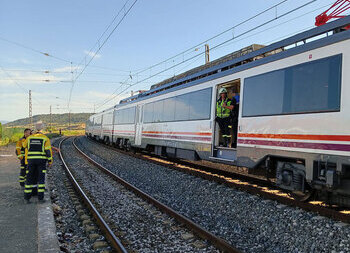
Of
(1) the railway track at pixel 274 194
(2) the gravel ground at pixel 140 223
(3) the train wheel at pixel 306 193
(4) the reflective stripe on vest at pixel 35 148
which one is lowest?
(2) the gravel ground at pixel 140 223

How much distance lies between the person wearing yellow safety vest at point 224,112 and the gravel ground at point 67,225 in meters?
4.81

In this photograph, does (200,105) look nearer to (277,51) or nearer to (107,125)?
(277,51)

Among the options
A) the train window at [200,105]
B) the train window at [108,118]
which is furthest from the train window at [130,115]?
the train window at [200,105]

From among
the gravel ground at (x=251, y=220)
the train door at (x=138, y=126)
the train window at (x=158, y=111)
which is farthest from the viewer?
the train door at (x=138, y=126)

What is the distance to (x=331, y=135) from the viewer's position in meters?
5.23

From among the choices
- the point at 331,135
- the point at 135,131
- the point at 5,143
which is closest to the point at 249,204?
the point at 331,135

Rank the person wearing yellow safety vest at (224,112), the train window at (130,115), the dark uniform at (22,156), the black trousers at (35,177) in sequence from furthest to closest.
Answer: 1. the train window at (130,115)
2. the person wearing yellow safety vest at (224,112)
3. the dark uniform at (22,156)
4. the black trousers at (35,177)

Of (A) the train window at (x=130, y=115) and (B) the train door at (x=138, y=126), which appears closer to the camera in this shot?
(B) the train door at (x=138, y=126)

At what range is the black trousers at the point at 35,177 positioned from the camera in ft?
21.4

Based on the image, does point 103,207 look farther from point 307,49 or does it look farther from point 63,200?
point 307,49

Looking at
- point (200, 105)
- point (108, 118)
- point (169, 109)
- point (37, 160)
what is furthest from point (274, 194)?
point (108, 118)

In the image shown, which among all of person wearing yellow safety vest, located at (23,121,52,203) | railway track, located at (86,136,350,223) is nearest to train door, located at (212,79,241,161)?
railway track, located at (86,136,350,223)

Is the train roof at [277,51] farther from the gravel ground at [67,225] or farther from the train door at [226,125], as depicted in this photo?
the gravel ground at [67,225]

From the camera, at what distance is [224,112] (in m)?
8.71
